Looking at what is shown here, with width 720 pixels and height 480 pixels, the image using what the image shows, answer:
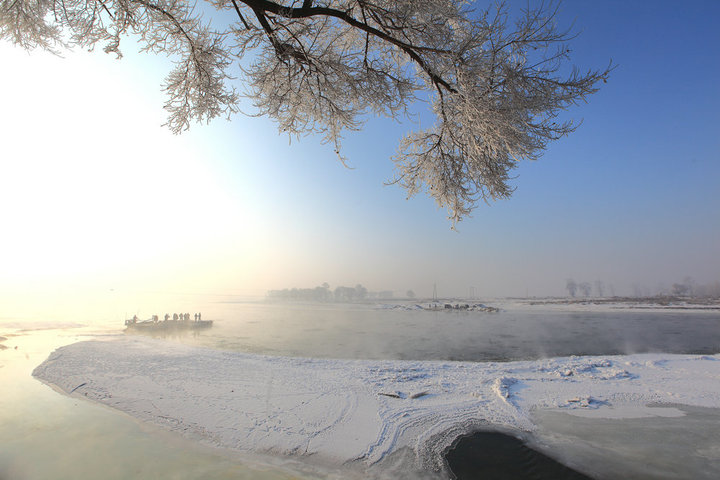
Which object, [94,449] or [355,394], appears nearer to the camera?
[94,449]

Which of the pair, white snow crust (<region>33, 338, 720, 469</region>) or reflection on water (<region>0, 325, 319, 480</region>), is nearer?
reflection on water (<region>0, 325, 319, 480</region>)

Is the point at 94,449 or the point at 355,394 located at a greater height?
the point at 94,449

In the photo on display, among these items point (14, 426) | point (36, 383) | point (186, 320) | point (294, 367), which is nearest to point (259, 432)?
point (14, 426)

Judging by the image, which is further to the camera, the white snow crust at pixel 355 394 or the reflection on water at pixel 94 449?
the white snow crust at pixel 355 394

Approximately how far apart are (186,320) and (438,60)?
26.6 m

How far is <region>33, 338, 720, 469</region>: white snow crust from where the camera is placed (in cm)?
411

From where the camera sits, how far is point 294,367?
7984 mm

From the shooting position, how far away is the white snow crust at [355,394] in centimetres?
411

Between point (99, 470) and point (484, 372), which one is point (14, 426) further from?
point (484, 372)

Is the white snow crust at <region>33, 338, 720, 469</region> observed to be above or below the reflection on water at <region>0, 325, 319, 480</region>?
below

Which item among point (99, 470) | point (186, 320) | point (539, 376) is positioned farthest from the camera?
point (186, 320)

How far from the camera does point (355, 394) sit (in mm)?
5777

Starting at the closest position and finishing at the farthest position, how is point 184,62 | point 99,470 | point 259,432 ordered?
point 99,470
point 259,432
point 184,62

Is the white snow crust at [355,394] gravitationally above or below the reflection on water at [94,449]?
below
